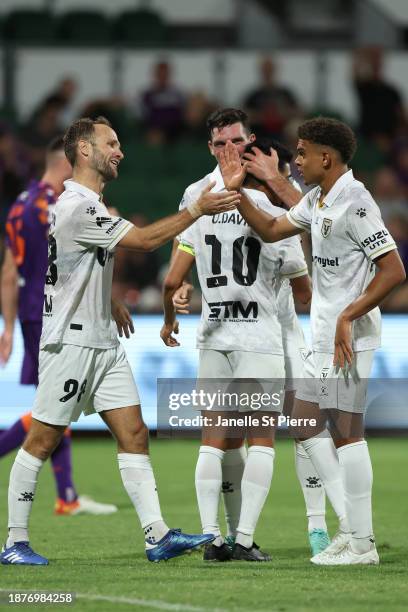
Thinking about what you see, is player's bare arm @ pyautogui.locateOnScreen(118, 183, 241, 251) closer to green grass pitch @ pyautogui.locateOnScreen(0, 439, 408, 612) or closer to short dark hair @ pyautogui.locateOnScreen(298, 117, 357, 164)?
short dark hair @ pyautogui.locateOnScreen(298, 117, 357, 164)

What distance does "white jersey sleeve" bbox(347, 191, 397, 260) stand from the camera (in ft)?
20.3

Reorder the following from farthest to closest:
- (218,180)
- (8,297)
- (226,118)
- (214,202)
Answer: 1. (8,297)
2. (226,118)
3. (218,180)
4. (214,202)

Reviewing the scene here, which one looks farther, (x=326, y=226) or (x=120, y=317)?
(x=120, y=317)

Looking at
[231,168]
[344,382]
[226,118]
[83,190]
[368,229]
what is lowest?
[344,382]

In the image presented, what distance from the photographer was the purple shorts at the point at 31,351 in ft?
28.7

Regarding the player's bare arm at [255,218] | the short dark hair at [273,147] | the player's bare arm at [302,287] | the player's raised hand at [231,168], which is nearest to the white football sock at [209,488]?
the player's bare arm at [302,287]

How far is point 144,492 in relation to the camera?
6559 mm

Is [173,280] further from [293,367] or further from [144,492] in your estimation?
[144,492]

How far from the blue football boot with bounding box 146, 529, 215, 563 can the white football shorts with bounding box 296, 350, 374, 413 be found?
866 mm

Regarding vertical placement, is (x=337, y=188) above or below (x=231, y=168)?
below

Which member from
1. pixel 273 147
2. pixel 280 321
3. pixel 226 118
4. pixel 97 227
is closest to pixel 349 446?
pixel 280 321

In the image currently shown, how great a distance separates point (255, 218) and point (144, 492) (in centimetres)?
145

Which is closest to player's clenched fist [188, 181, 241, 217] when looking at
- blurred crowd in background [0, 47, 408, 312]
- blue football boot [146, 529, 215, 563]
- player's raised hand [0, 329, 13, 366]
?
blue football boot [146, 529, 215, 563]

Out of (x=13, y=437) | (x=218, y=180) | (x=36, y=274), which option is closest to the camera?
(x=218, y=180)
